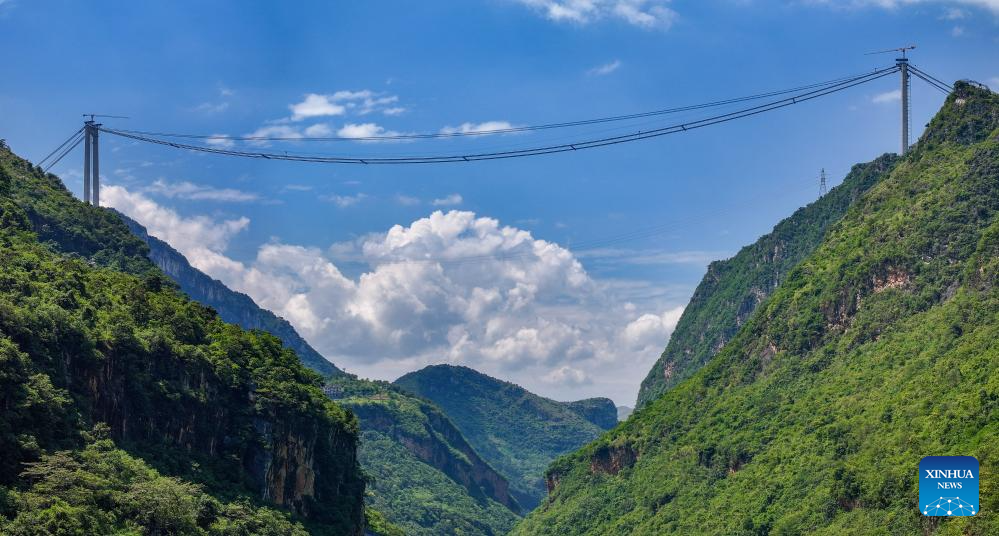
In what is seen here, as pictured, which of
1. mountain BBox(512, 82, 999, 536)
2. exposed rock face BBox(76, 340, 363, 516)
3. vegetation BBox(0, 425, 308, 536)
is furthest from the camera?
mountain BBox(512, 82, 999, 536)

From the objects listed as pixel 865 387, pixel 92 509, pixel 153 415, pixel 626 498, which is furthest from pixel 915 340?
pixel 92 509

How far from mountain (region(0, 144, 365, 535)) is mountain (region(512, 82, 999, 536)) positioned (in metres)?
38.0

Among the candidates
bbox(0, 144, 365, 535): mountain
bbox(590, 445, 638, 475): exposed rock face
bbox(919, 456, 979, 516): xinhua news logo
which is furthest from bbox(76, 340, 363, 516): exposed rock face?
bbox(590, 445, 638, 475): exposed rock face

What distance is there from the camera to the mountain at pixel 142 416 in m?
56.7

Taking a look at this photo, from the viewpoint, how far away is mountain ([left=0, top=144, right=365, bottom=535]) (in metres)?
56.7

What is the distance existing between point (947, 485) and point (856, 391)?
80529 millimetres

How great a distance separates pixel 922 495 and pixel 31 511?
123ft

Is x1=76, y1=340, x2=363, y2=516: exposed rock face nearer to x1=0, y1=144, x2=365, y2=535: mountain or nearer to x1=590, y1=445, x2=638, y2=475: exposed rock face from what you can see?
x1=0, y1=144, x2=365, y2=535: mountain

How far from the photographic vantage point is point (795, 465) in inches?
4210

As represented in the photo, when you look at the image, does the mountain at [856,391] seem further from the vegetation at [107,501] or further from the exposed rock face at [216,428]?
the vegetation at [107,501]

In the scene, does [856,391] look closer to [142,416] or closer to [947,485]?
[142,416]

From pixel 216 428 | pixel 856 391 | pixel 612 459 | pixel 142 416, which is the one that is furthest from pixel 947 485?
pixel 612 459

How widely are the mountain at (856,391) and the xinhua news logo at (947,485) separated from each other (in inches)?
1645

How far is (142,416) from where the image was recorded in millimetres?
71375
